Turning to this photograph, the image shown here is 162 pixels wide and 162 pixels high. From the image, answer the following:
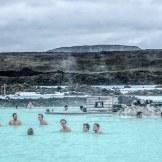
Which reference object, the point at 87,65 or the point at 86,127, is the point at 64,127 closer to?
the point at 86,127

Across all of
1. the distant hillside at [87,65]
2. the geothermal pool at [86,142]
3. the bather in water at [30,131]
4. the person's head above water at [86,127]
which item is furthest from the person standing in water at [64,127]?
the distant hillside at [87,65]

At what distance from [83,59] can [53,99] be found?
51.5m

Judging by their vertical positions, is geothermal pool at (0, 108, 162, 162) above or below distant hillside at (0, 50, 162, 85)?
below

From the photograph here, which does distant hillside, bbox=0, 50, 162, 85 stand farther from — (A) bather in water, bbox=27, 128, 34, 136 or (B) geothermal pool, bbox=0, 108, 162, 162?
(A) bather in water, bbox=27, 128, 34, 136

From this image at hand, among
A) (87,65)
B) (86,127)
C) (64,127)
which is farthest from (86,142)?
(87,65)

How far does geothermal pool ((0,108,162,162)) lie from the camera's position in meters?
29.5

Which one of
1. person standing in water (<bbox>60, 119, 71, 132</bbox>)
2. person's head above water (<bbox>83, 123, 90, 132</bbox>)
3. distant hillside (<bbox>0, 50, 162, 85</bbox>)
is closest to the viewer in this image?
person's head above water (<bbox>83, 123, 90, 132</bbox>)

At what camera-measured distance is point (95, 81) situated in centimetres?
8812

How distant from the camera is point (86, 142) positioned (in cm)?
3409

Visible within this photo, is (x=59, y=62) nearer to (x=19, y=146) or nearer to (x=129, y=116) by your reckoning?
(x=129, y=116)

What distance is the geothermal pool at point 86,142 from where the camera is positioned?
96.7 ft

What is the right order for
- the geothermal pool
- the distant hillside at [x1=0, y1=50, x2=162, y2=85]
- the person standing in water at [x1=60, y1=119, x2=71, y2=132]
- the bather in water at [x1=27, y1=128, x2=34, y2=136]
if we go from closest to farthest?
the geothermal pool
the bather in water at [x1=27, y1=128, x2=34, y2=136]
the person standing in water at [x1=60, y1=119, x2=71, y2=132]
the distant hillside at [x1=0, y1=50, x2=162, y2=85]

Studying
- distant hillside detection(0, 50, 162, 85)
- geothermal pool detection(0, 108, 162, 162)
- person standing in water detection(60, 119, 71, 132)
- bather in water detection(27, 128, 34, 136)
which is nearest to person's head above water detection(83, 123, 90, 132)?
geothermal pool detection(0, 108, 162, 162)

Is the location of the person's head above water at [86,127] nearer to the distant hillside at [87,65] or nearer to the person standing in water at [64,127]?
the person standing in water at [64,127]
